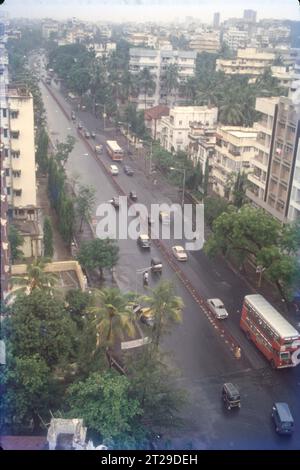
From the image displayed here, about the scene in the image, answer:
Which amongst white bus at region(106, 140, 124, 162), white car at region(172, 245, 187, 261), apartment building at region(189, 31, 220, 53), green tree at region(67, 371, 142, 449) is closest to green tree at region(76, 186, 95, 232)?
white car at region(172, 245, 187, 261)

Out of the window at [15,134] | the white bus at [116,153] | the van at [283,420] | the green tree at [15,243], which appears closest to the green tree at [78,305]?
the green tree at [15,243]

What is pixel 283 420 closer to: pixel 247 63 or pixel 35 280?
pixel 35 280

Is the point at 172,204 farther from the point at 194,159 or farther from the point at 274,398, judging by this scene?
the point at 274,398

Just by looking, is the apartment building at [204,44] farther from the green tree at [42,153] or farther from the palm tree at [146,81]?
the green tree at [42,153]

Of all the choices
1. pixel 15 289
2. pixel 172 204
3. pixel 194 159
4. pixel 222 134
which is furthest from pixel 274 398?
pixel 194 159

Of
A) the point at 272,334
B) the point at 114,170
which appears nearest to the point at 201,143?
the point at 114,170

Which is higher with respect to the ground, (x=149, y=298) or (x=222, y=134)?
(x=222, y=134)
